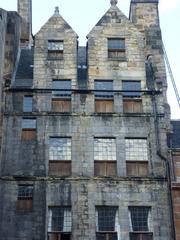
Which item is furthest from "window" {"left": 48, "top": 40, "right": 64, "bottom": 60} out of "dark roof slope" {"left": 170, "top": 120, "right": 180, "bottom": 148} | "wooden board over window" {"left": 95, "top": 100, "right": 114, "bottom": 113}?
"dark roof slope" {"left": 170, "top": 120, "right": 180, "bottom": 148}

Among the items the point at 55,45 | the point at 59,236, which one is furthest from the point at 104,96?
the point at 59,236

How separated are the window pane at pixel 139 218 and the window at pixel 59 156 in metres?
3.95

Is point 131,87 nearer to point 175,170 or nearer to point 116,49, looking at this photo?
point 116,49

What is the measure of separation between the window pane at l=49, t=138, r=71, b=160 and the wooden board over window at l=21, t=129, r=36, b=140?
965 millimetres

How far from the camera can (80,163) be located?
2912 centimetres

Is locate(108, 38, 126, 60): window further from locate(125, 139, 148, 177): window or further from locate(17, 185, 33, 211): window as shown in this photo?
locate(17, 185, 33, 211): window

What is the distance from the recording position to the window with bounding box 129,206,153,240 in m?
27.3

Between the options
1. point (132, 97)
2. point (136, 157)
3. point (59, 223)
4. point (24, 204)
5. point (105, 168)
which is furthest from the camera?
point (132, 97)

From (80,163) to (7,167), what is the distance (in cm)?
379

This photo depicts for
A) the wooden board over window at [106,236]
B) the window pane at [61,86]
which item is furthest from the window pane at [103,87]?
the wooden board over window at [106,236]

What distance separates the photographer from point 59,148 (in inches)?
1166

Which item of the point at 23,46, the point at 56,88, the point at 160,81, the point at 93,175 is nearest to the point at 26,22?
the point at 23,46

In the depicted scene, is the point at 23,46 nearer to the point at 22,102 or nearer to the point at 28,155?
the point at 22,102

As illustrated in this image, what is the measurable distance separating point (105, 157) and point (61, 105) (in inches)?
159
